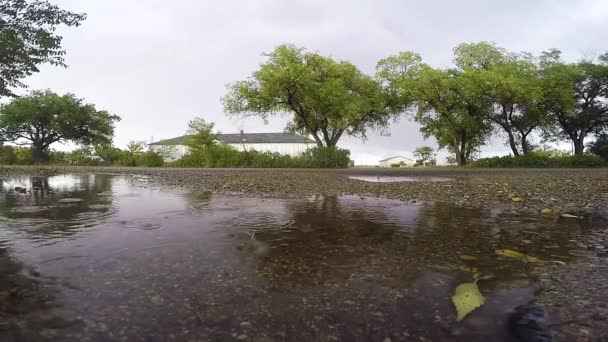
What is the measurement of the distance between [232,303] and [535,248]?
3.71m

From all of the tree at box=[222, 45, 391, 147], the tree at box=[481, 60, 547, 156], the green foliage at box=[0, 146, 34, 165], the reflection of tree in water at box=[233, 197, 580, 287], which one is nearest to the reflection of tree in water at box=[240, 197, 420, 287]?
the reflection of tree in water at box=[233, 197, 580, 287]

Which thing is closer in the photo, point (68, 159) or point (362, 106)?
point (362, 106)

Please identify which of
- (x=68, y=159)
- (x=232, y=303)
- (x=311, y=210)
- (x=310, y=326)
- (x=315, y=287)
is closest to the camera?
(x=310, y=326)

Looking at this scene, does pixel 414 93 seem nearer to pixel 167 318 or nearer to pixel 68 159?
pixel 167 318

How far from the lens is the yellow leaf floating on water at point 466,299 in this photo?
2603 mm

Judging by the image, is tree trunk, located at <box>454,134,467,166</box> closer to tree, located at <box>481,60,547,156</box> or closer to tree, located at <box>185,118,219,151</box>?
tree, located at <box>481,60,547,156</box>

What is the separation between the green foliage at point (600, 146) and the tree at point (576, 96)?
1153mm

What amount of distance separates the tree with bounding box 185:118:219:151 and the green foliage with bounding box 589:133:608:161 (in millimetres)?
45727

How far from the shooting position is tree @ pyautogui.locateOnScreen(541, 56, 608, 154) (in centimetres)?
3912

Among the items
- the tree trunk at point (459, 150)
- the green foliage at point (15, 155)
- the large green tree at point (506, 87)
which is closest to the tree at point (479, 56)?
the large green tree at point (506, 87)

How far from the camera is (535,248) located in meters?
4.24

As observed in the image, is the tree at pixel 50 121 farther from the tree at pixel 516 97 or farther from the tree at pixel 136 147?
the tree at pixel 516 97

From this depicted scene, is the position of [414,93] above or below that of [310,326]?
above

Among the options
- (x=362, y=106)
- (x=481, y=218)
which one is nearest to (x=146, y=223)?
(x=481, y=218)
